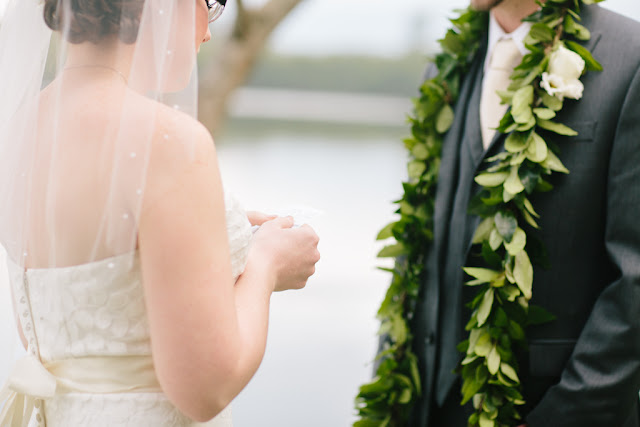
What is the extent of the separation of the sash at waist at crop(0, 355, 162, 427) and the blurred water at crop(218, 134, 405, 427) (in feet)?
3.49

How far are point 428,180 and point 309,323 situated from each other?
2.83 m

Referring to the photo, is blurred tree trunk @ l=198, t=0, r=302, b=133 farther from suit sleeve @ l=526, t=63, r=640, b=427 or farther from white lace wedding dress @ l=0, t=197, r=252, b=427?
white lace wedding dress @ l=0, t=197, r=252, b=427

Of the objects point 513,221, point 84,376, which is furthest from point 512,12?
point 84,376

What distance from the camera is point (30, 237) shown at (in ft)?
2.92

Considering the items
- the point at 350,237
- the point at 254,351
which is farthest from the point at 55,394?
the point at 350,237

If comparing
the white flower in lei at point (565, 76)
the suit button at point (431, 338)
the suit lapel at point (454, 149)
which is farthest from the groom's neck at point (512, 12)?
the suit button at point (431, 338)

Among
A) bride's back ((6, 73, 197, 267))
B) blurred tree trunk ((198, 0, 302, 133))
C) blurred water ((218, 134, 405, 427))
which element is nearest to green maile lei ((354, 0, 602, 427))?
blurred water ((218, 134, 405, 427))

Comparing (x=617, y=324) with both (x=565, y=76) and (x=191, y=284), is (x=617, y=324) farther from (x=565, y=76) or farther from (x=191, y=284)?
(x=191, y=284)

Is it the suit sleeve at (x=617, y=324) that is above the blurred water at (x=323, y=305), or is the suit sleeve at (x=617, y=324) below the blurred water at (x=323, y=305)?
above

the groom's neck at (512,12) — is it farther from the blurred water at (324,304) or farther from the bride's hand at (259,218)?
the bride's hand at (259,218)

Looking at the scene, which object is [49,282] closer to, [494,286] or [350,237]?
[494,286]

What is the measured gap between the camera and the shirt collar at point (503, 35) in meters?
1.60

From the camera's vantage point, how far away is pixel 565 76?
1.38 m

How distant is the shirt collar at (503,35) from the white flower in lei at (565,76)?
6.2 inches
